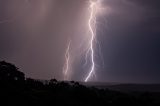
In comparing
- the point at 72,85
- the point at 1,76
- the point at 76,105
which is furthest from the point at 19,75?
the point at 76,105

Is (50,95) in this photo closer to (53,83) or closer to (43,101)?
(43,101)

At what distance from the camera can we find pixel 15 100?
112 feet

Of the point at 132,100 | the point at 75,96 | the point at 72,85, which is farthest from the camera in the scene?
the point at 72,85

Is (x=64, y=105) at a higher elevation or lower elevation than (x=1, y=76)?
lower

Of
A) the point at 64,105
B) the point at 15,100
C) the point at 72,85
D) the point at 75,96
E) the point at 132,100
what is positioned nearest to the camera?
the point at 15,100

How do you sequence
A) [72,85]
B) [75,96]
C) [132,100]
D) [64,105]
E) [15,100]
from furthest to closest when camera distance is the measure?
[72,85] → [132,100] → [75,96] → [64,105] → [15,100]

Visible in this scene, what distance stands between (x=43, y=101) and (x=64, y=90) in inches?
298

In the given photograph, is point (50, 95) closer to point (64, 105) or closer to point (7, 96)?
point (64, 105)

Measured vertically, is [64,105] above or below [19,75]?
below

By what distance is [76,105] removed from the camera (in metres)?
37.7

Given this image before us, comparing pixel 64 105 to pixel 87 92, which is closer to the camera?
pixel 64 105

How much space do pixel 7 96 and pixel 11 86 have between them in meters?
3.18

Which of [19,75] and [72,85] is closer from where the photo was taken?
[19,75]

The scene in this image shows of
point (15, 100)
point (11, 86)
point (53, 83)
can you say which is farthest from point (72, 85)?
point (15, 100)
